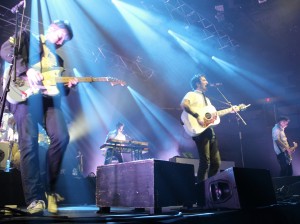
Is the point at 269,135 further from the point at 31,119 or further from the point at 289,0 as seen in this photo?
the point at 31,119

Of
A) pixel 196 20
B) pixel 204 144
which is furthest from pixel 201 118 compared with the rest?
pixel 196 20

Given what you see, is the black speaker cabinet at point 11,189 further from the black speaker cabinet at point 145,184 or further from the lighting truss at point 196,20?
the lighting truss at point 196,20

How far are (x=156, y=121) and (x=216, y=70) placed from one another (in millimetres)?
3177

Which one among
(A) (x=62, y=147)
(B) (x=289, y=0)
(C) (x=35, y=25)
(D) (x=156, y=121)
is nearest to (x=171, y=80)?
(D) (x=156, y=121)

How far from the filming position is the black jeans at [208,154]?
4539 mm

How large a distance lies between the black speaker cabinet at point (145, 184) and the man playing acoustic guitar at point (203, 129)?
172 centimetres

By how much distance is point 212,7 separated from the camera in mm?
9102

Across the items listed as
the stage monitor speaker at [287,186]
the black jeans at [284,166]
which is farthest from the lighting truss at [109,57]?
the stage monitor speaker at [287,186]

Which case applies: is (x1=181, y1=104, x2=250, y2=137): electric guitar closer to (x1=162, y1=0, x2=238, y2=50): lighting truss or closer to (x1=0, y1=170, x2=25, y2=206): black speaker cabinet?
(x1=0, y1=170, x2=25, y2=206): black speaker cabinet

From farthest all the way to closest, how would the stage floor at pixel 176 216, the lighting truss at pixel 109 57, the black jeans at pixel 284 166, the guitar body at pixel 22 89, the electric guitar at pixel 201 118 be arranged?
1. the lighting truss at pixel 109 57
2. the black jeans at pixel 284 166
3. the electric guitar at pixel 201 118
4. the guitar body at pixel 22 89
5. the stage floor at pixel 176 216

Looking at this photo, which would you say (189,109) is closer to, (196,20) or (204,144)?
(204,144)

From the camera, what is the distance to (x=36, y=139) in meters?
2.69

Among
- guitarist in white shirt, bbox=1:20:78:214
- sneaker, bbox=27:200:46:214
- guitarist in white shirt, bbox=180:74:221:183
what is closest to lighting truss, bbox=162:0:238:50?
guitarist in white shirt, bbox=180:74:221:183

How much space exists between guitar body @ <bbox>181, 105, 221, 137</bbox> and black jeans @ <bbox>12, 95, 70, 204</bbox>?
246cm
